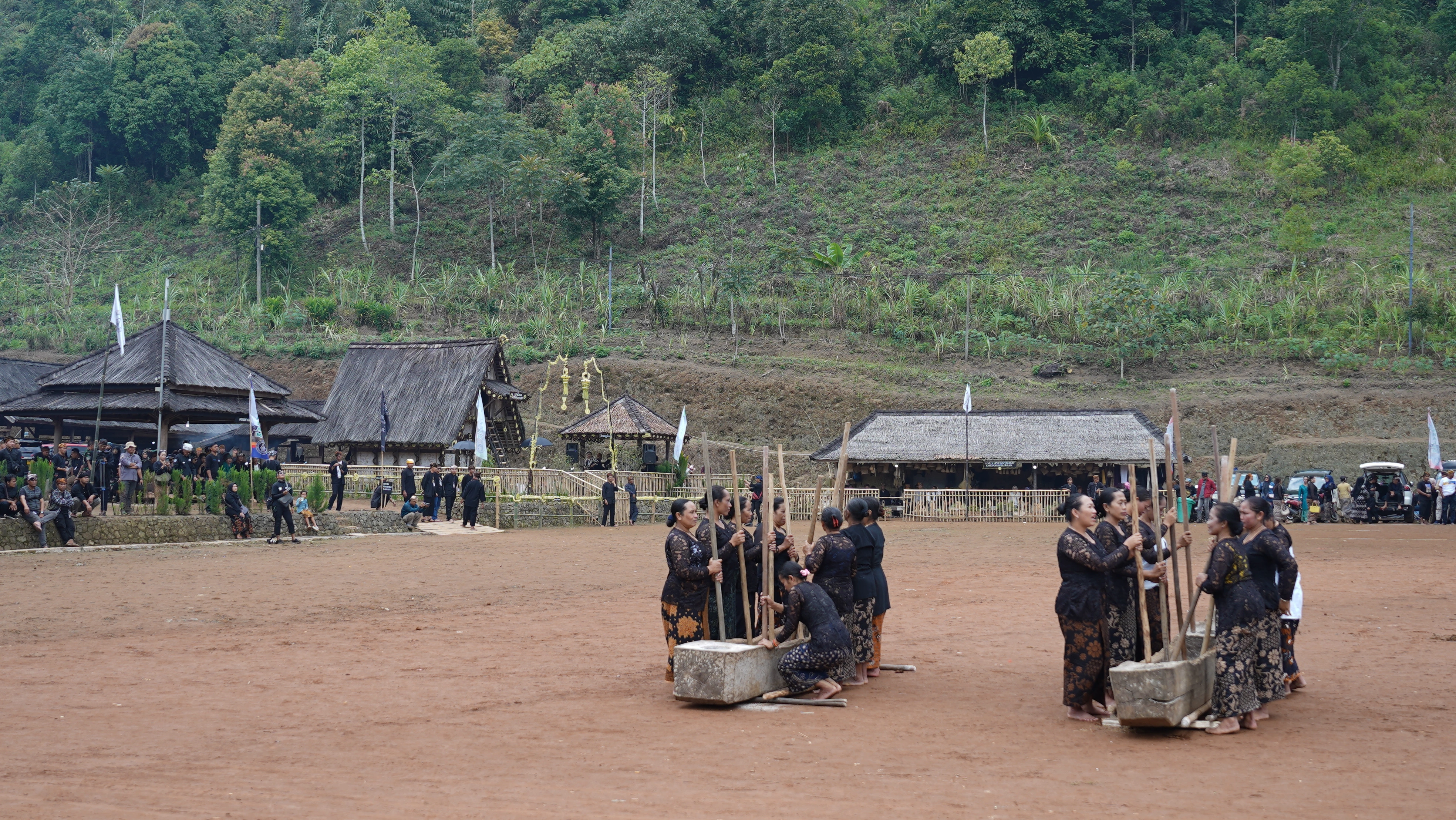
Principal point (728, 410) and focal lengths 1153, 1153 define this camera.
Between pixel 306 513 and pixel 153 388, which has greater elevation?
pixel 153 388

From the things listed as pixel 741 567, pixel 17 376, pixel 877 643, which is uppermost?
pixel 17 376

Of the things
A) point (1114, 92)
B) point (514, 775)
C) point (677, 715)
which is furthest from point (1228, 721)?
point (1114, 92)

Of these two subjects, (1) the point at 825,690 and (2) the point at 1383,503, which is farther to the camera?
(2) the point at 1383,503

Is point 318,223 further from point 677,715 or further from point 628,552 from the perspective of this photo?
point 677,715

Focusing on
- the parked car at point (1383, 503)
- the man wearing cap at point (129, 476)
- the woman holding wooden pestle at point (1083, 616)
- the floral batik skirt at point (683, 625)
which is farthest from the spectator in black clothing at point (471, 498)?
the parked car at point (1383, 503)

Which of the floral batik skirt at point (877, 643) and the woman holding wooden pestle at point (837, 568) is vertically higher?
the woman holding wooden pestle at point (837, 568)

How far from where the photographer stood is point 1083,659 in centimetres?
769

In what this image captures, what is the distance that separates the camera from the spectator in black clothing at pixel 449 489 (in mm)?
27078

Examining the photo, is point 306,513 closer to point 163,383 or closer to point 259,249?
point 163,383

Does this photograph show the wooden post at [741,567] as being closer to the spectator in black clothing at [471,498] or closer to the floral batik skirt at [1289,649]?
the floral batik skirt at [1289,649]

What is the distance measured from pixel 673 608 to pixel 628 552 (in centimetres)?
1175

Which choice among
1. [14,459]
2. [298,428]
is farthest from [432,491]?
[298,428]

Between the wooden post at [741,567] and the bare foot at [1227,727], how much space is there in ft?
11.0

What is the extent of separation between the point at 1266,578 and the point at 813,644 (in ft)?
10.2
